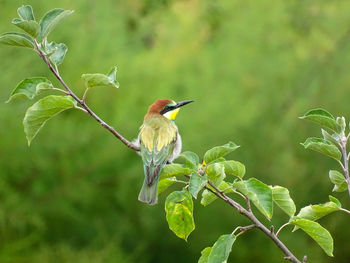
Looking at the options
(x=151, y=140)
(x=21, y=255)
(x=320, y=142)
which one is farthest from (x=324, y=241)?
(x=21, y=255)

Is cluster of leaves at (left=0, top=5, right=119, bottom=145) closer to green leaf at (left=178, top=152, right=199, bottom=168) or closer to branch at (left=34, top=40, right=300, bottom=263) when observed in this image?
branch at (left=34, top=40, right=300, bottom=263)

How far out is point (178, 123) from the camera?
3.21 m

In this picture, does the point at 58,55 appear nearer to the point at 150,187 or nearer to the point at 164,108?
the point at 150,187

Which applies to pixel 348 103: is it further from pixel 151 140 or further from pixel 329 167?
pixel 151 140

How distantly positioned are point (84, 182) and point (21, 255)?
1.58ft

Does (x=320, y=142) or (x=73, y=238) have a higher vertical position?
(x=320, y=142)

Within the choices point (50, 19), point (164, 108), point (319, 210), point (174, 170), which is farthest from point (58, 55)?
point (164, 108)

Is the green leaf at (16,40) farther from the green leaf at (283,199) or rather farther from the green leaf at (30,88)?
the green leaf at (283,199)

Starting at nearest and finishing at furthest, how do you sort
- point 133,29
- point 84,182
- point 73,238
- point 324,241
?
1. point 324,241
2. point 84,182
3. point 73,238
4. point 133,29

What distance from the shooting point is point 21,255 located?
9.94 feet

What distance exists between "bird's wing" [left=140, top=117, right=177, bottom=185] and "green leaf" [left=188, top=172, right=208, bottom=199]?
41 centimetres

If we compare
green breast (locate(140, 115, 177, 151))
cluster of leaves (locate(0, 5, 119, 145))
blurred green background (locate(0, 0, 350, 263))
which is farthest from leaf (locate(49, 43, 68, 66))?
blurred green background (locate(0, 0, 350, 263))

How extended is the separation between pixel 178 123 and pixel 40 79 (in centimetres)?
226

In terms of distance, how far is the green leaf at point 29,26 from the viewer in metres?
0.89
